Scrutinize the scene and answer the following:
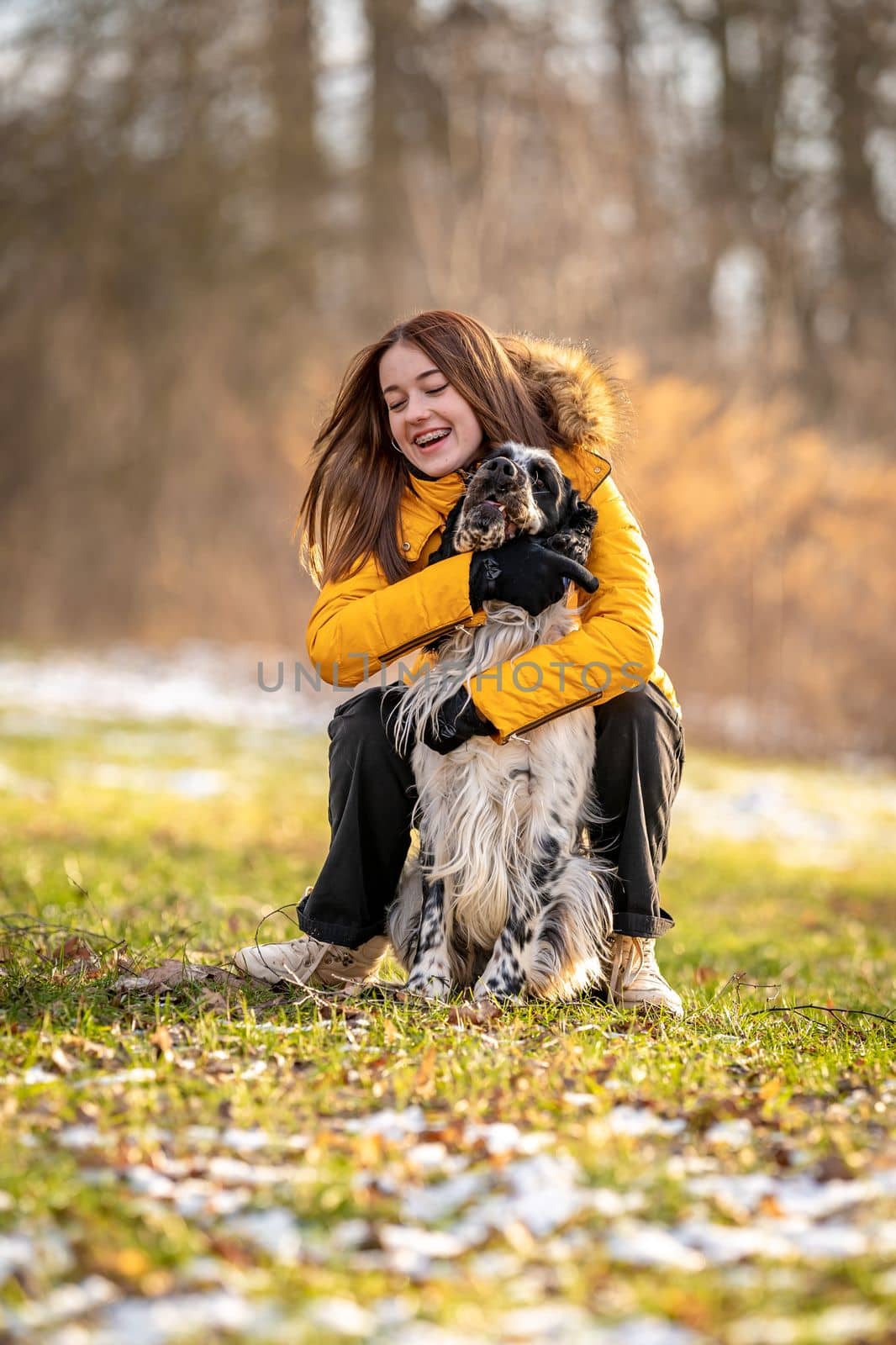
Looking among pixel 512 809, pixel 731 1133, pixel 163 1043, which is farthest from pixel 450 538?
pixel 731 1133

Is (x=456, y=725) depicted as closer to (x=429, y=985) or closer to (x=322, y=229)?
(x=429, y=985)

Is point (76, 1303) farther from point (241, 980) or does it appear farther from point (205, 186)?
point (205, 186)

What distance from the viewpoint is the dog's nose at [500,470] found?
11.8 feet

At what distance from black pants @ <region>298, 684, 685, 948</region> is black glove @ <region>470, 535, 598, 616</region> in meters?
0.39

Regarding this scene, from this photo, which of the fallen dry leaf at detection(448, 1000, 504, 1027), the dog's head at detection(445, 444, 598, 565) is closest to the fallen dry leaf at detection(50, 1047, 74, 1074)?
the fallen dry leaf at detection(448, 1000, 504, 1027)

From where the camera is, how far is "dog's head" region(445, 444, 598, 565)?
3609 millimetres

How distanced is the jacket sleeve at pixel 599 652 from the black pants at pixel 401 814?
0.15 metres

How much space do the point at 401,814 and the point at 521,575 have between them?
2.53ft

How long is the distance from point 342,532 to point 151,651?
14.8m

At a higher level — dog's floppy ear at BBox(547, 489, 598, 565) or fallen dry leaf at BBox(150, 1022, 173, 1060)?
dog's floppy ear at BBox(547, 489, 598, 565)

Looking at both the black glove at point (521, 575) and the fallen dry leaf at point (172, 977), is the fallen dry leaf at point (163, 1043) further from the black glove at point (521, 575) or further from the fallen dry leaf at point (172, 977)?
the black glove at point (521, 575)

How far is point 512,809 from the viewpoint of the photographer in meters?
3.69

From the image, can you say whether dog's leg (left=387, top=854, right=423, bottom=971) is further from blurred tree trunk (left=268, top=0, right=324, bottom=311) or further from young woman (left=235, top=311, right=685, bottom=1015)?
blurred tree trunk (left=268, top=0, right=324, bottom=311)

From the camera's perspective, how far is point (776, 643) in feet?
48.6
